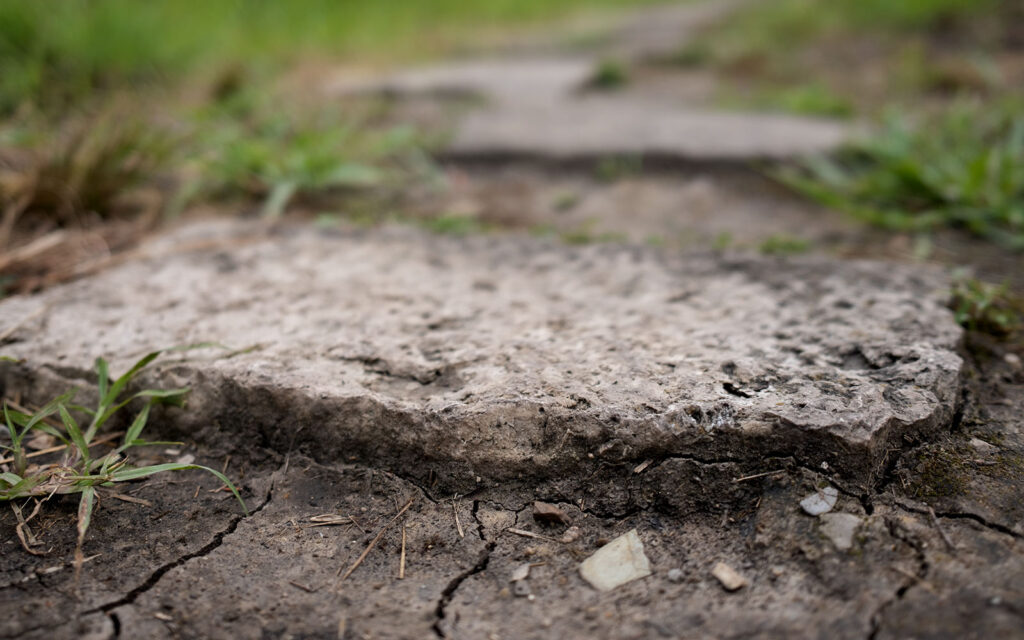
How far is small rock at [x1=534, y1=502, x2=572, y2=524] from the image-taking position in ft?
3.39

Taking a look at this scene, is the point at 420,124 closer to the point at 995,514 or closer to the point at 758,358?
the point at 758,358

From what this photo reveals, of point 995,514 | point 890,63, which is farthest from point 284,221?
point 890,63

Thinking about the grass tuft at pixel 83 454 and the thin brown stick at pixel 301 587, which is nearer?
the thin brown stick at pixel 301 587

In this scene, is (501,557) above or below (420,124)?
below

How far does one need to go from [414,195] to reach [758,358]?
1.35 meters

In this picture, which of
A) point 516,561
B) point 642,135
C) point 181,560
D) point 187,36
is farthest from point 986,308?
point 187,36

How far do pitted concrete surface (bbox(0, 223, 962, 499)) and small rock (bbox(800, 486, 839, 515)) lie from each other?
1.5 inches

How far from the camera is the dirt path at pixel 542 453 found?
901 millimetres

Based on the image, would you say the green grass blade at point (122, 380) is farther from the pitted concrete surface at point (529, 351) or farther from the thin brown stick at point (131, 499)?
the thin brown stick at point (131, 499)

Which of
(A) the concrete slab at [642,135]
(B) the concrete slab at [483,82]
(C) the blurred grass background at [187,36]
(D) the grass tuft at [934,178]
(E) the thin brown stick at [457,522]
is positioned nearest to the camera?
(E) the thin brown stick at [457,522]

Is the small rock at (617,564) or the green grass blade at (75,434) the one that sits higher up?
the green grass blade at (75,434)

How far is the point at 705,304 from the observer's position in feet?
4.50

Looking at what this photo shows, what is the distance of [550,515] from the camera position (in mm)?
1035

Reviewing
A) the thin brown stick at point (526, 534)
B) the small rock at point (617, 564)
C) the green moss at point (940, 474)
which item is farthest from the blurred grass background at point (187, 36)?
the green moss at point (940, 474)
